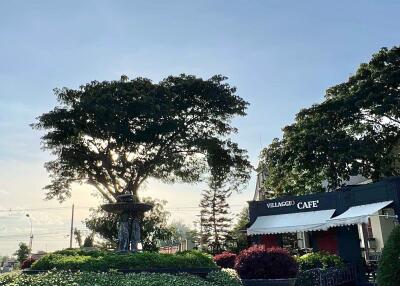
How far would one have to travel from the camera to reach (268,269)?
41.8ft

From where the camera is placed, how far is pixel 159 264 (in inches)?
591

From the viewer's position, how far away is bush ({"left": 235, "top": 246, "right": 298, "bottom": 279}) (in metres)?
12.7

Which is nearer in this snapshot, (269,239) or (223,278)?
(223,278)

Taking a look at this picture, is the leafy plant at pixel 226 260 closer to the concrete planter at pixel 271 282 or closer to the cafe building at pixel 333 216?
the cafe building at pixel 333 216

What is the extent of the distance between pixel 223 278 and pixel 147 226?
32.7 metres

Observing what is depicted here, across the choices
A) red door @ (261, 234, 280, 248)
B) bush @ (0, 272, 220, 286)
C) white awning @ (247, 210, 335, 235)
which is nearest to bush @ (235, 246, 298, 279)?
bush @ (0, 272, 220, 286)

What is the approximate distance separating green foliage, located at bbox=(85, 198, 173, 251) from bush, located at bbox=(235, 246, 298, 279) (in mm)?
32616

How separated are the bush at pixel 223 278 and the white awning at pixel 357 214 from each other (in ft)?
26.9

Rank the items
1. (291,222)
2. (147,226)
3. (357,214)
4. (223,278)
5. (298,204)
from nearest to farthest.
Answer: (223,278)
(357,214)
(291,222)
(298,204)
(147,226)

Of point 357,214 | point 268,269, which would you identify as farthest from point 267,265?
point 357,214

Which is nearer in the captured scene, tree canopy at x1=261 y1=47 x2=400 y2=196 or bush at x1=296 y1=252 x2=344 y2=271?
bush at x1=296 y1=252 x2=344 y2=271

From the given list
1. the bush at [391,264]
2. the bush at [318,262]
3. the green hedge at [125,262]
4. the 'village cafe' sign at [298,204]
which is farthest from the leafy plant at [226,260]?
the bush at [391,264]

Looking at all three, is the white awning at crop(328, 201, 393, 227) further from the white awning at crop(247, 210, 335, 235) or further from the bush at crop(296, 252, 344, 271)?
the bush at crop(296, 252, 344, 271)

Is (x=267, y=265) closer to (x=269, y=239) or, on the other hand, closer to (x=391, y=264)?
(x=391, y=264)
